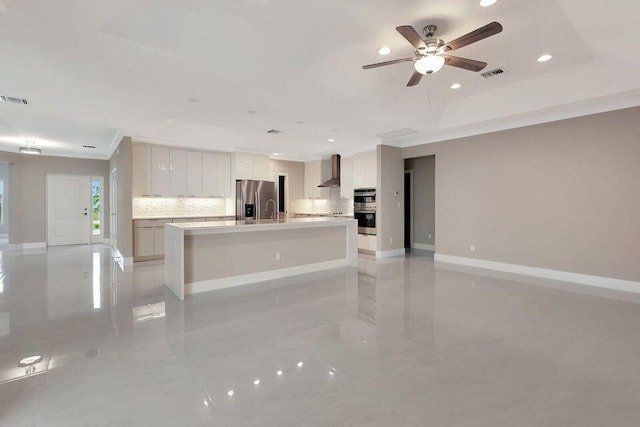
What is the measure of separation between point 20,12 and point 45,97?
7.41 feet

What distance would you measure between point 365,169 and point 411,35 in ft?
16.8

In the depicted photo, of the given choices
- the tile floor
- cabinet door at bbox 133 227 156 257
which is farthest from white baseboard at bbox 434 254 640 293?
cabinet door at bbox 133 227 156 257

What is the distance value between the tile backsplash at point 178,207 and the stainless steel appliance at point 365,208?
322cm

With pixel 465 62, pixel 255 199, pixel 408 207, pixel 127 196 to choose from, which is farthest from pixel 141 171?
pixel 408 207

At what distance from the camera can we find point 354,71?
3791 millimetres

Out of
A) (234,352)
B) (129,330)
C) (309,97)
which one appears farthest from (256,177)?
(234,352)

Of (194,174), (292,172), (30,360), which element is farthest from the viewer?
(292,172)

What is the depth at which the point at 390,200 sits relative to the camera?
7.43 metres

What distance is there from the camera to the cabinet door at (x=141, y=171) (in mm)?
6848

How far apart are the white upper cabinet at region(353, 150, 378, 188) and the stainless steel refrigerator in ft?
7.68

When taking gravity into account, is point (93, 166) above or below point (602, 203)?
above

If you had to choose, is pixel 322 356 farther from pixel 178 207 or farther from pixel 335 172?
pixel 335 172

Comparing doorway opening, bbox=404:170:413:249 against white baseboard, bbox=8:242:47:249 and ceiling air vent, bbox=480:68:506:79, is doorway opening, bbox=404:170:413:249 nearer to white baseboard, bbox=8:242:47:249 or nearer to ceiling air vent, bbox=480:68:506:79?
ceiling air vent, bbox=480:68:506:79

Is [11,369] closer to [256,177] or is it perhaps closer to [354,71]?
[354,71]
